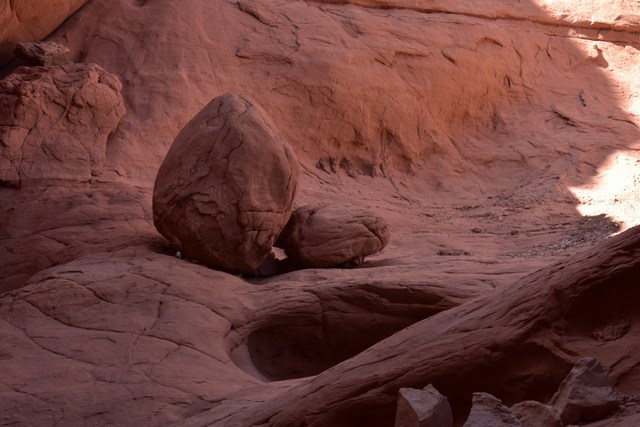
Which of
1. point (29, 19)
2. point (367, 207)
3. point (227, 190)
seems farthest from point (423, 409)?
point (29, 19)

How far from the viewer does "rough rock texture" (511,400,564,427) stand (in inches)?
102

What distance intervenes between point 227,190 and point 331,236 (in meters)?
1.14

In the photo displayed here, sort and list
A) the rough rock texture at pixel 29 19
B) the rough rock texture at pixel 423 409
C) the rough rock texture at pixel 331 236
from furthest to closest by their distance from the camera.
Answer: the rough rock texture at pixel 29 19 → the rough rock texture at pixel 331 236 → the rough rock texture at pixel 423 409

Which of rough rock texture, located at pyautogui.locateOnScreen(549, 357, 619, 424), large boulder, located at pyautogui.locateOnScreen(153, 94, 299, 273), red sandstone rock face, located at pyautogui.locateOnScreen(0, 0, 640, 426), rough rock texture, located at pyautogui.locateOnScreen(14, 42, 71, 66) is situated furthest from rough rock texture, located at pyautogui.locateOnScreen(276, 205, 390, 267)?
rough rock texture, located at pyautogui.locateOnScreen(549, 357, 619, 424)

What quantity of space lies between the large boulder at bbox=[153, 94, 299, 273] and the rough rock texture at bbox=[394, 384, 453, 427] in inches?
176

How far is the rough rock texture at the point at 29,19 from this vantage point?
10391 mm

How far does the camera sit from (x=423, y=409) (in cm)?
286

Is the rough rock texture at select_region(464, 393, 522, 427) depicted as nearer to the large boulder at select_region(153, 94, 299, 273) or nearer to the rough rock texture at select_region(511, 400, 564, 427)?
the rough rock texture at select_region(511, 400, 564, 427)

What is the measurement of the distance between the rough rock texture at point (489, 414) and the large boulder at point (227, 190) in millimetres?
4786

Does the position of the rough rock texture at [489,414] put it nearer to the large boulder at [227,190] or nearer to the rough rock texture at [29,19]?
the large boulder at [227,190]

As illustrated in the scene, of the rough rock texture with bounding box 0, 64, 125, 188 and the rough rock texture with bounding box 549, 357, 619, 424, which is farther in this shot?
the rough rock texture with bounding box 0, 64, 125, 188

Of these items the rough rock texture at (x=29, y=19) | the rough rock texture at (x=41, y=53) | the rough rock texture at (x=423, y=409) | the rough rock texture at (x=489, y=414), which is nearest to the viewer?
the rough rock texture at (x=489, y=414)

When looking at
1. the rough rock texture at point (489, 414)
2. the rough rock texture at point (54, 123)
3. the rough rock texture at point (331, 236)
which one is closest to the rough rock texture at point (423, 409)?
the rough rock texture at point (489, 414)

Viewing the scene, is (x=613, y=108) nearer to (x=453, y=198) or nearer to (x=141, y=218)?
(x=453, y=198)
